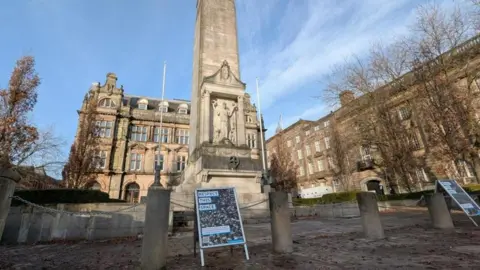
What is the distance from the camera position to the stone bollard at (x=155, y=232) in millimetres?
4414

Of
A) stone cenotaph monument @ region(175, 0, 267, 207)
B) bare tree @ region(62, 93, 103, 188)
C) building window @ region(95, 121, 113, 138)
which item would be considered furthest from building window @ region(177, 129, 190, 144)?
stone cenotaph monument @ region(175, 0, 267, 207)

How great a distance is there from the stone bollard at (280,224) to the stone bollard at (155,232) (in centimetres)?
246

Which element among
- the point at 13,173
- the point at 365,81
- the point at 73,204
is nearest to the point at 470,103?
the point at 365,81

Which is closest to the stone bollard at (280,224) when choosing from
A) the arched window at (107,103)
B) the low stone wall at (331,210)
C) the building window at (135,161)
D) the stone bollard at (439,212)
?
the stone bollard at (439,212)

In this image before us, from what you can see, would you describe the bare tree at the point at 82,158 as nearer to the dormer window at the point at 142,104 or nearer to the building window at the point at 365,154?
the dormer window at the point at 142,104

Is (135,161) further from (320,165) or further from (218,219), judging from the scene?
(218,219)

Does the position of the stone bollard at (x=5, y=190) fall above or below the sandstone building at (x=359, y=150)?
below

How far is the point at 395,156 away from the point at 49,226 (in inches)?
1005

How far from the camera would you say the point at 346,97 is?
82.3 feet

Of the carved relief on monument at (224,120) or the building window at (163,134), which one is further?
the building window at (163,134)

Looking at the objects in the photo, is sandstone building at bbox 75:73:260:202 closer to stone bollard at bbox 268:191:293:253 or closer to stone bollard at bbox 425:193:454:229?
stone bollard at bbox 425:193:454:229

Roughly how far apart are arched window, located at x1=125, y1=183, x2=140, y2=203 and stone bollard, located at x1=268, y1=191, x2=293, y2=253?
33.2 metres

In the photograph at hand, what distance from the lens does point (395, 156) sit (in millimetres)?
22125

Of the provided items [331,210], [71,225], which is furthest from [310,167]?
[71,225]
